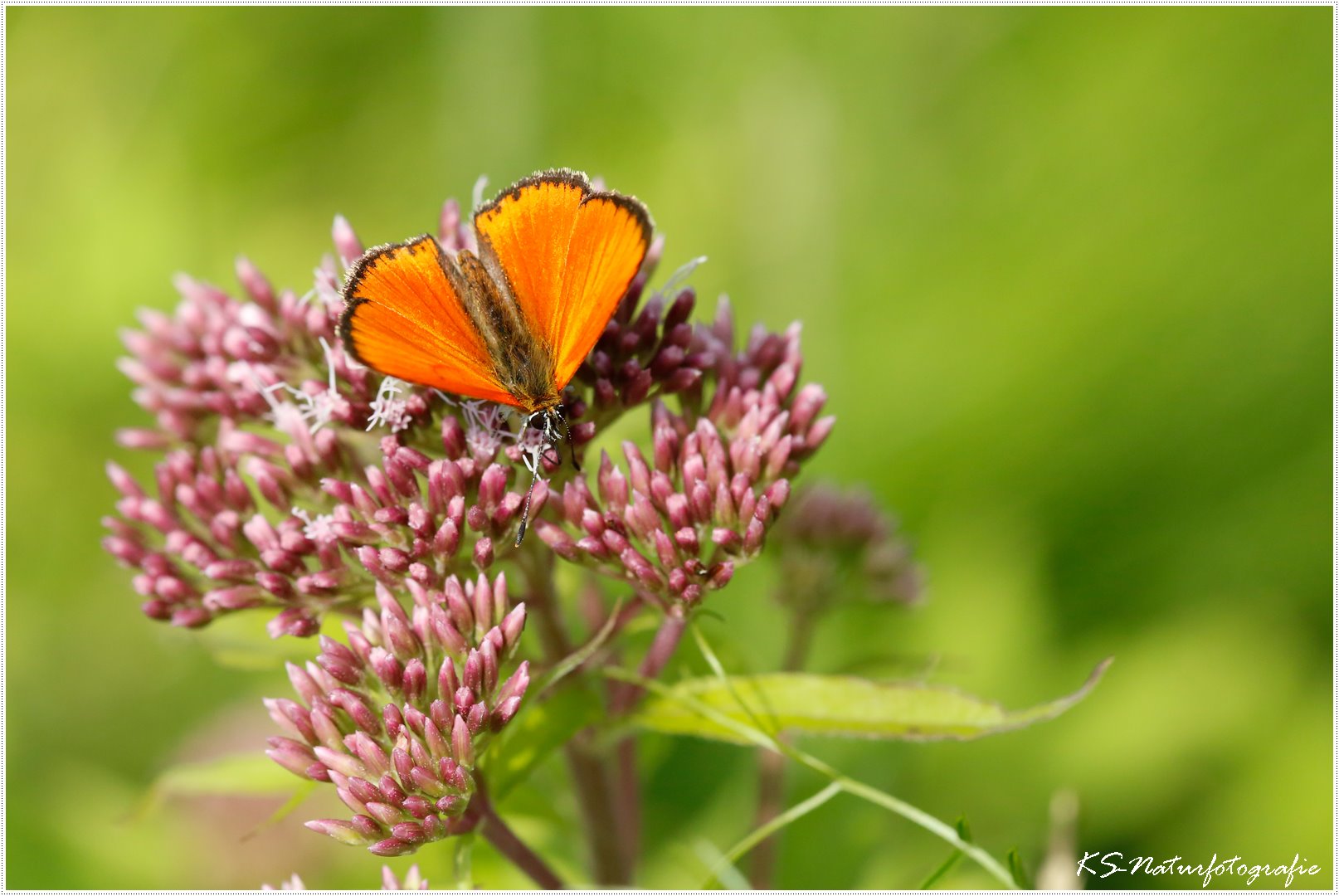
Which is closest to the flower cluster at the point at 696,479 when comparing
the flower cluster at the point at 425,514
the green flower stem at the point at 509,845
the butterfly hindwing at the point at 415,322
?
the flower cluster at the point at 425,514

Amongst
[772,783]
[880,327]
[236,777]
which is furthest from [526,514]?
[880,327]

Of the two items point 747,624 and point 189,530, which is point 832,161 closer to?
point 747,624

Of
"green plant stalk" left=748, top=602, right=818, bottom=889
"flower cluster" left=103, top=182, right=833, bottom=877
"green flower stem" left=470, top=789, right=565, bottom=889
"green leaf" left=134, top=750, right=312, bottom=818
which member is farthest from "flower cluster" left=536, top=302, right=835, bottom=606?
"green leaf" left=134, top=750, right=312, bottom=818

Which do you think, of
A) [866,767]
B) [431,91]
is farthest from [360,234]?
[866,767]

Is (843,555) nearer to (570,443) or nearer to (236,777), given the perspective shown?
(570,443)

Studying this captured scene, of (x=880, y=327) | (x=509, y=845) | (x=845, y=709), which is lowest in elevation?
(x=509, y=845)

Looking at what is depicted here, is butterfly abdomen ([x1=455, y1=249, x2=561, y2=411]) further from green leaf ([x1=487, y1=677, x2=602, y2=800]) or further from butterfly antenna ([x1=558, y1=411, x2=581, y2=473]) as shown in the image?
green leaf ([x1=487, y1=677, x2=602, y2=800])

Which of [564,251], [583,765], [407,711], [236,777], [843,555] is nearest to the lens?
[407,711]
